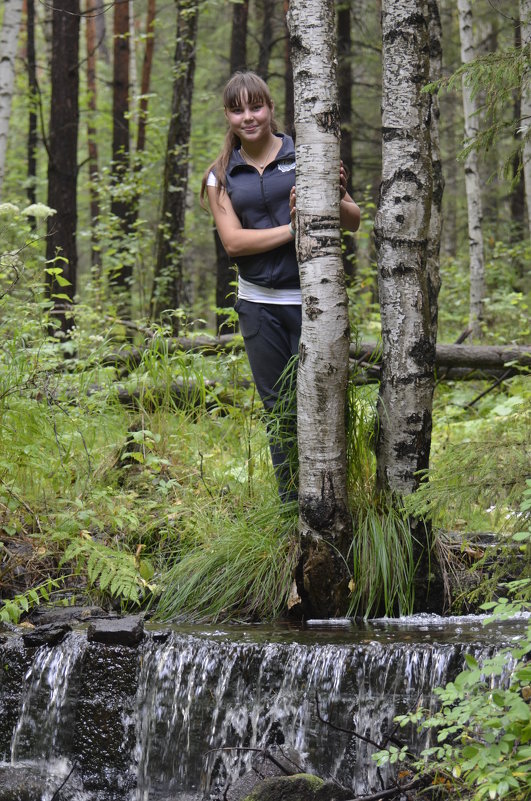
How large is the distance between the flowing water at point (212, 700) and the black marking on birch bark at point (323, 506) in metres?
0.48

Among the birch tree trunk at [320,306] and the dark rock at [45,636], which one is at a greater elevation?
the birch tree trunk at [320,306]

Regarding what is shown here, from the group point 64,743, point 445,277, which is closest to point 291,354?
point 64,743

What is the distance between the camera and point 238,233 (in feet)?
14.0

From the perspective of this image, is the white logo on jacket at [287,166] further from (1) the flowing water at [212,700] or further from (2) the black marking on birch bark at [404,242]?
(1) the flowing water at [212,700]

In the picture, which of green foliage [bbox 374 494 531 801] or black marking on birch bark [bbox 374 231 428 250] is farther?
black marking on birch bark [bbox 374 231 428 250]

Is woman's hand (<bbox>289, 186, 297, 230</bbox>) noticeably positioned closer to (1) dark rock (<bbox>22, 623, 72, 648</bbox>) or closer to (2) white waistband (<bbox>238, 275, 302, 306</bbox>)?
(2) white waistband (<bbox>238, 275, 302, 306</bbox>)

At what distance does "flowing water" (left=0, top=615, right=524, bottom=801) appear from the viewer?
332 centimetres

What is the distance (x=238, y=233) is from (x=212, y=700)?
2219mm

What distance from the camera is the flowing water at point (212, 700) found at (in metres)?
3.32

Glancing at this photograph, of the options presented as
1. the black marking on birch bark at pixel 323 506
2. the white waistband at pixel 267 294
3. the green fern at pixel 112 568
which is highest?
the white waistband at pixel 267 294

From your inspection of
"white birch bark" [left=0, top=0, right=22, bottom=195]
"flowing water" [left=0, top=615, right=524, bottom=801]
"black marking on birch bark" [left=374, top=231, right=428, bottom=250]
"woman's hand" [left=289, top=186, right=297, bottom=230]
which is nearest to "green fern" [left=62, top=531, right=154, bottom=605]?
"flowing water" [left=0, top=615, right=524, bottom=801]

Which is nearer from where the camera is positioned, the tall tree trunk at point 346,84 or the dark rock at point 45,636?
the dark rock at point 45,636

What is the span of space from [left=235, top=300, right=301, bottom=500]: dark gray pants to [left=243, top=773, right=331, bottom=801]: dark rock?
157 centimetres

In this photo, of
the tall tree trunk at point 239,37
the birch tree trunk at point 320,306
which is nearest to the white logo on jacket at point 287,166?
the birch tree trunk at point 320,306
